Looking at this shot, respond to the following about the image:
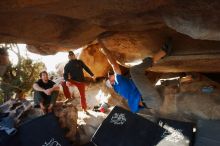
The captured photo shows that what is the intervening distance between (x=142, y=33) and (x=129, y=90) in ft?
4.75

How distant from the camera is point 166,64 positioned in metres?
8.43

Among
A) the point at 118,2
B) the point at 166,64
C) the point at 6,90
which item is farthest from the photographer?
the point at 6,90

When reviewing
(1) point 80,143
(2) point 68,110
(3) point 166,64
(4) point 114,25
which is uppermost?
(4) point 114,25

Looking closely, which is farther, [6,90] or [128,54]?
[6,90]

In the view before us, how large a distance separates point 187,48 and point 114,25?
1.89 meters

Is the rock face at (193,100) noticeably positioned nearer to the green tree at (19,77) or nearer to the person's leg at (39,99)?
the person's leg at (39,99)

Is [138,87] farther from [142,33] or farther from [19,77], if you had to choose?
[19,77]

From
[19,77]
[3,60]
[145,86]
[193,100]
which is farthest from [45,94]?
[19,77]

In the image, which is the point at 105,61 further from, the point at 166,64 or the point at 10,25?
the point at 10,25

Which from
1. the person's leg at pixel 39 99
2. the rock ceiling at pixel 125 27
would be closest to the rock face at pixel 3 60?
the rock ceiling at pixel 125 27

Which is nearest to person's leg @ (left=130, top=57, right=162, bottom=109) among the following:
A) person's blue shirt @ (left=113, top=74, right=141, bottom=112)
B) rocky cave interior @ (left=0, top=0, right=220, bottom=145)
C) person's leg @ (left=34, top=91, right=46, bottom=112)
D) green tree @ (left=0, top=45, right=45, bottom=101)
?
person's blue shirt @ (left=113, top=74, right=141, bottom=112)

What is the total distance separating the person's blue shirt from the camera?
727 centimetres

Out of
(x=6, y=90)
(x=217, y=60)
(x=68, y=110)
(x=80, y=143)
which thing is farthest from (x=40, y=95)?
(x=6, y=90)

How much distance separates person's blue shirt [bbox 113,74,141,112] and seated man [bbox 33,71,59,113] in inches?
63.5
